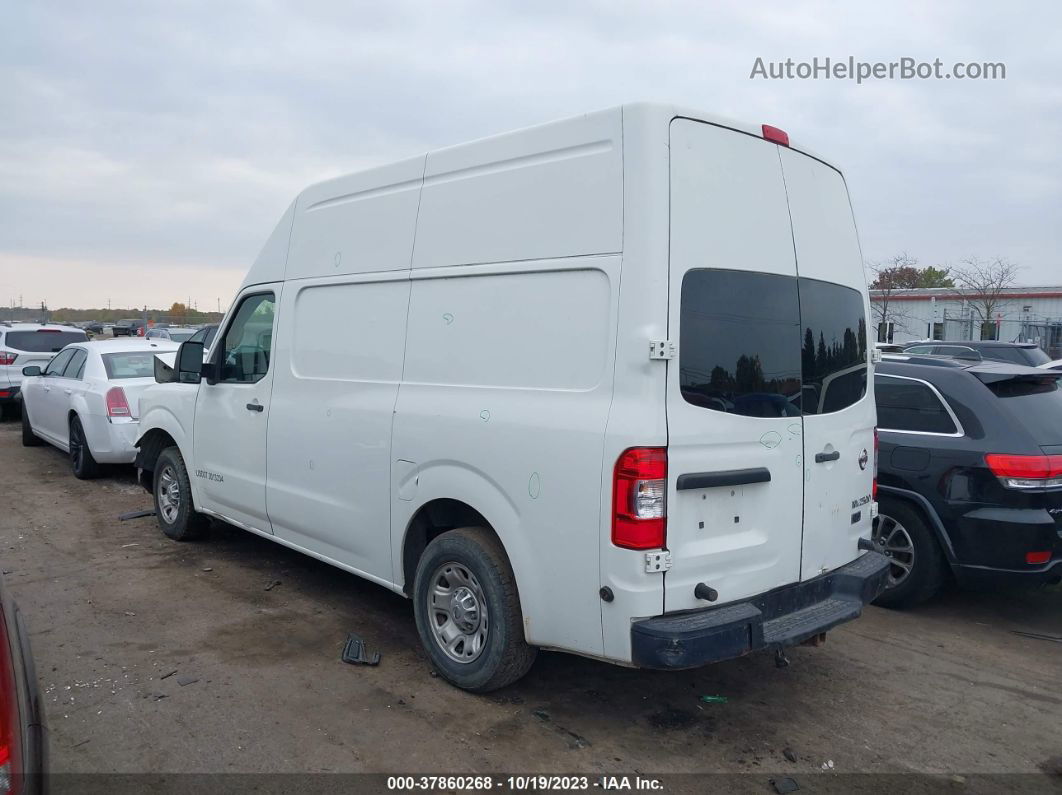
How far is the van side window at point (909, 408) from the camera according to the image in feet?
18.7

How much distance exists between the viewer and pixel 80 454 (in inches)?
384

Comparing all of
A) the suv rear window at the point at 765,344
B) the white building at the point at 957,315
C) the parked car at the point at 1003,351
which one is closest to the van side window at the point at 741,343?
the suv rear window at the point at 765,344

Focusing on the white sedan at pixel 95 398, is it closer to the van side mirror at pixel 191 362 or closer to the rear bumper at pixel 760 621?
the van side mirror at pixel 191 362

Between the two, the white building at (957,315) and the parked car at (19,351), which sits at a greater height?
the white building at (957,315)

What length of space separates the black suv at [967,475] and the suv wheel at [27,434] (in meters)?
11.5

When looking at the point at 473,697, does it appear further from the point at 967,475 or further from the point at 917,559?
the point at 967,475

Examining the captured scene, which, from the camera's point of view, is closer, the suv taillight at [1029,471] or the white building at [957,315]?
the suv taillight at [1029,471]

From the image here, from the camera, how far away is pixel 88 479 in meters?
9.75

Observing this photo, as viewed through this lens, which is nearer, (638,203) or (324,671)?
(638,203)

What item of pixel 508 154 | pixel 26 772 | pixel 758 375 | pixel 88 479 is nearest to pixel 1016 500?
pixel 758 375

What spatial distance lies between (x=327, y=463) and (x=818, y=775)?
124 inches

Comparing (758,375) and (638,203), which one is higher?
(638,203)

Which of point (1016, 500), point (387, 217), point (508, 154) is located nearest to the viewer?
point (508, 154)

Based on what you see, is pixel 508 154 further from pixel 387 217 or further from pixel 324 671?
pixel 324 671
